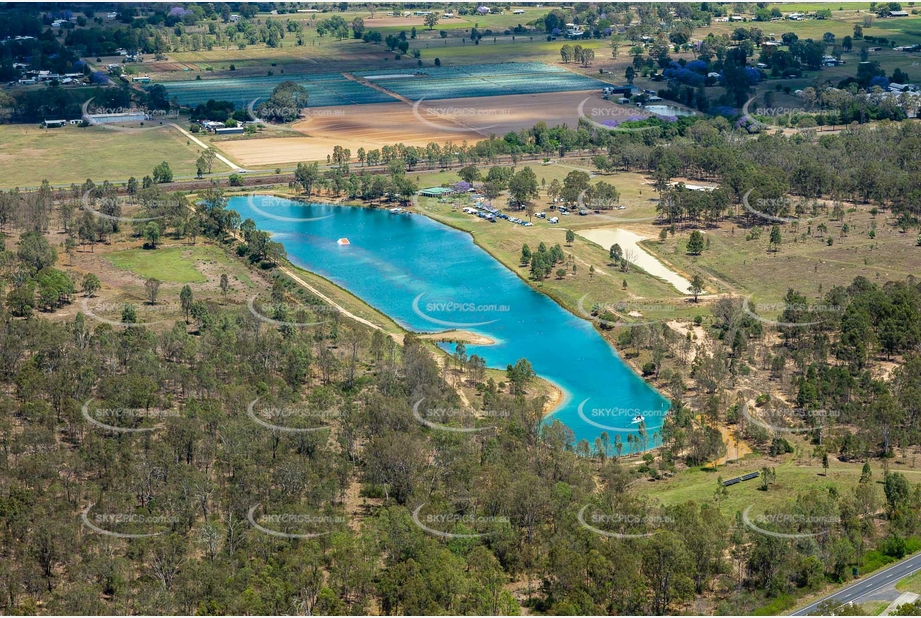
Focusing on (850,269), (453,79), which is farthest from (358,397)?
(453,79)

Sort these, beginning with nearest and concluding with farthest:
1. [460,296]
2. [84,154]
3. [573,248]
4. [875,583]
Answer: [875,583], [460,296], [573,248], [84,154]

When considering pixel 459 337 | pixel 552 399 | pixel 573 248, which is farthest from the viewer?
pixel 573 248

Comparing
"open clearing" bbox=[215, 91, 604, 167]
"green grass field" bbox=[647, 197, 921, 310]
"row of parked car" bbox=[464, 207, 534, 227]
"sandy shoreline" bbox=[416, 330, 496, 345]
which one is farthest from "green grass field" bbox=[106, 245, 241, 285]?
"green grass field" bbox=[647, 197, 921, 310]

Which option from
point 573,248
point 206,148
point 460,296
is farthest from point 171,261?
point 206,148

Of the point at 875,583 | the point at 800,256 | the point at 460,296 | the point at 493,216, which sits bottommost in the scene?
the point at 875,583

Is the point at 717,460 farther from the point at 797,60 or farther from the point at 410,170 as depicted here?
the point at 797,60

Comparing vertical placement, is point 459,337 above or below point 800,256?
below

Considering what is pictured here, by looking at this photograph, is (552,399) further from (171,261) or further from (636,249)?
(171,261)

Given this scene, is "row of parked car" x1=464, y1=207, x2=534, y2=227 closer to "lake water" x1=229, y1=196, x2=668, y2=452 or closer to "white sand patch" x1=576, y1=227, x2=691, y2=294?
"lake water" x1=229, y1=196, x2=668, y2=452
